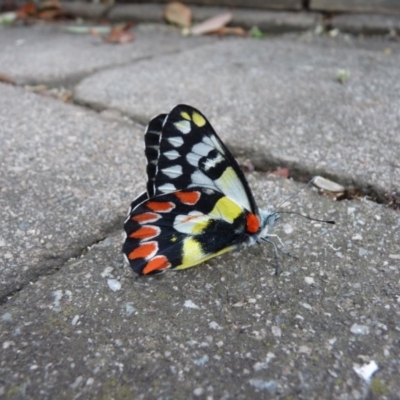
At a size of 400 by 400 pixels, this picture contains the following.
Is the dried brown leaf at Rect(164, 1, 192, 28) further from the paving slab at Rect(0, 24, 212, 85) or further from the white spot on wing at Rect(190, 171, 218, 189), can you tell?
the white spot on wing at Rect(190, 171, 218, 189)

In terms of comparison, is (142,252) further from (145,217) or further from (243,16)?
(243,16)

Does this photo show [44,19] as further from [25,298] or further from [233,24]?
[25,298]

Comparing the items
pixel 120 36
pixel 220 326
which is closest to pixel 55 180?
pixel 220 326

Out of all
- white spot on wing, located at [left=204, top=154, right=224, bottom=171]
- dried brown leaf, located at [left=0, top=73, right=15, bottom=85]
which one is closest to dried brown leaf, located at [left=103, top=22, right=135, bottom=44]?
dried brown leaf, located at [left=0, top=73, right=15, bottom=85]

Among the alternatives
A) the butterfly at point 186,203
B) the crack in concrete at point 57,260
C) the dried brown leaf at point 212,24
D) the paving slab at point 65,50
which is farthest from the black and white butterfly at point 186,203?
the dried brown leaf at point 212,24

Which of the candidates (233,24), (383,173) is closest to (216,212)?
(383,173)

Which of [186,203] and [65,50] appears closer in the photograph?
[186,203]
